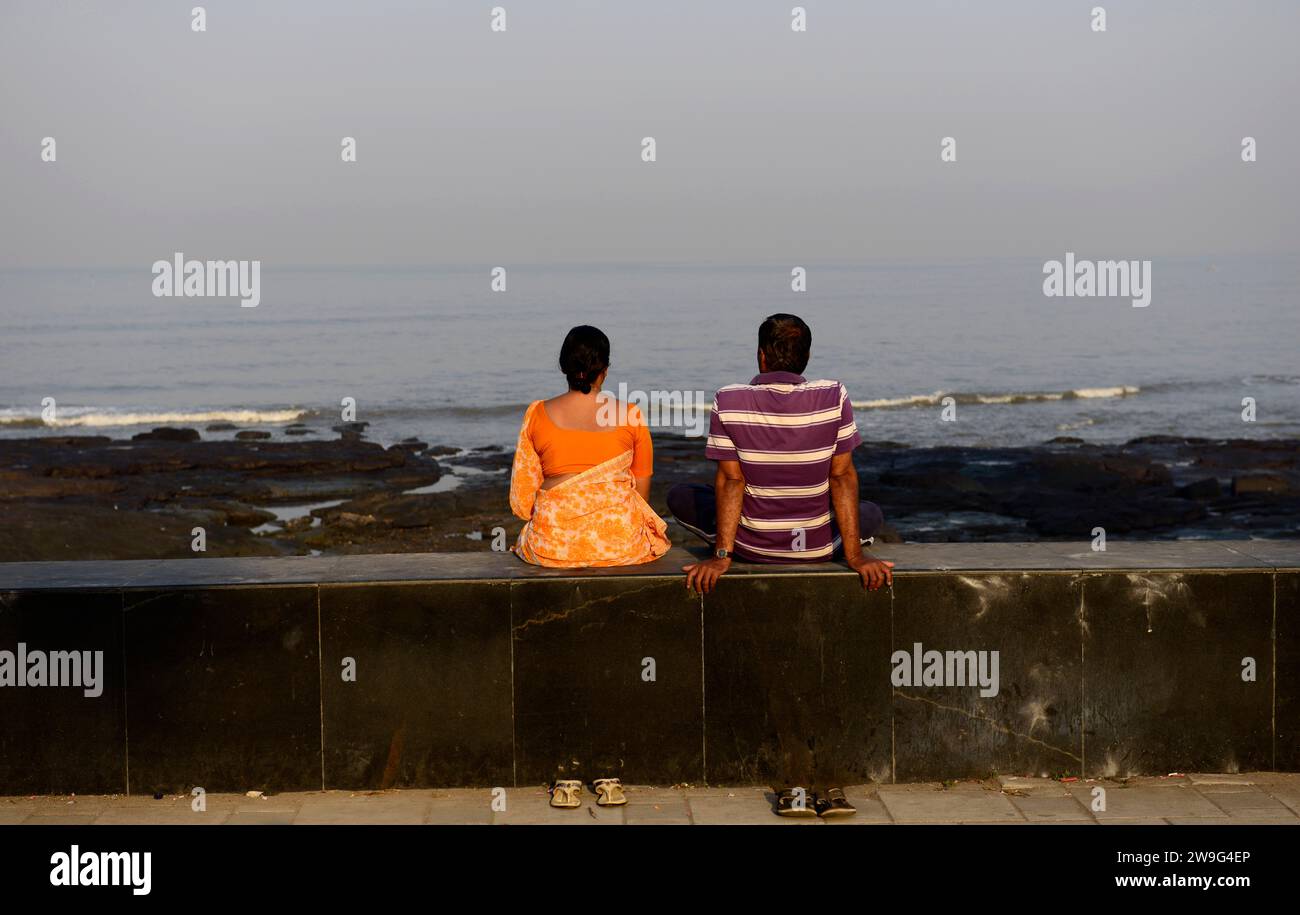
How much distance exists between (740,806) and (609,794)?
0.52 m

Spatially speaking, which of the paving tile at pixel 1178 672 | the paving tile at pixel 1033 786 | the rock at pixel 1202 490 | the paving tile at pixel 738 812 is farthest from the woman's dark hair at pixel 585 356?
the rock at pixel 1202 490

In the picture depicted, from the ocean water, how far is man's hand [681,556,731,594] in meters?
25.9

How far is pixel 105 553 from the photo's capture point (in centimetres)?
1564

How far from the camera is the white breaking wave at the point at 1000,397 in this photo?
41094mm

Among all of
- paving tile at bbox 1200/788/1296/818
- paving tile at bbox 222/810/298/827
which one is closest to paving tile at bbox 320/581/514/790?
paving tile at bbox 222/810/298/827

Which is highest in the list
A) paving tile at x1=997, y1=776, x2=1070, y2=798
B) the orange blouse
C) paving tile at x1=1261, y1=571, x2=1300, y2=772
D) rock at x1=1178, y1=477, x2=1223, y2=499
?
the orange blouse

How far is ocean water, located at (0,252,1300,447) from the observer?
38.7 metres

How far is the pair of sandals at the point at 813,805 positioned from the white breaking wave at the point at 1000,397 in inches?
1357

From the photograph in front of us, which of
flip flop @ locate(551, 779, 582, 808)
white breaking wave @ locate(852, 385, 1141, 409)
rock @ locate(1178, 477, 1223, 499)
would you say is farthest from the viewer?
white breaking wave @ locate(852, 385, 1141, 409)

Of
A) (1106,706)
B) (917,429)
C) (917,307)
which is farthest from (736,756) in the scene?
(917,307)

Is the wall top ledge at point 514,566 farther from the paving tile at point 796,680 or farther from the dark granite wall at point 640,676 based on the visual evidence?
the paving tile at point 796,680

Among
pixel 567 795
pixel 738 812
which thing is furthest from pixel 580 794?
pixel 738 812

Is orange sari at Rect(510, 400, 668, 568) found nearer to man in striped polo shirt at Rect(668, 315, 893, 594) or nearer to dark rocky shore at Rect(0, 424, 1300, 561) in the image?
man in striped polo shirt at Rect(668, 315, 893, 594)

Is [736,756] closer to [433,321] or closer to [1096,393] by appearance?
[1096,393]
